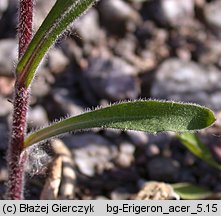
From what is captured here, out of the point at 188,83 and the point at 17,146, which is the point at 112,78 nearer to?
the point at 188,83

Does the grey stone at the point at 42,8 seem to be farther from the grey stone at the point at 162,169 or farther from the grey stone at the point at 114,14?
the grey stone at the point at 162,169

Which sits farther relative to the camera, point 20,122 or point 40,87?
point 40,87

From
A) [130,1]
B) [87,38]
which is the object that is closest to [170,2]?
[130,1]

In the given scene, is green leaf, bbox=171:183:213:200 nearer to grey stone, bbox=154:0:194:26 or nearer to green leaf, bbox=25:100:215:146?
green leaf, bbox=25:100:215:146

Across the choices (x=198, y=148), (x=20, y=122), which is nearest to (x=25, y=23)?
(x=20, y=122)

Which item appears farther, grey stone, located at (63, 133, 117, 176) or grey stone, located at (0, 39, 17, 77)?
grey stone, located at (0, 39, 17, 77)

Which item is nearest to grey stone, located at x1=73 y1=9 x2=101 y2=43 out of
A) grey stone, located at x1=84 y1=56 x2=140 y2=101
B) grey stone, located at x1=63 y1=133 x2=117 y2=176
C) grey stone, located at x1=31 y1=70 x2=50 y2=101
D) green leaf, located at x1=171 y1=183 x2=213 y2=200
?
grey stone, located at x1=84 y1=56 x2=140 y2=101
